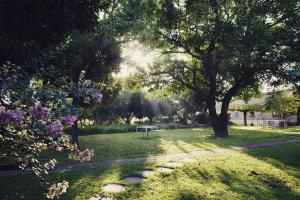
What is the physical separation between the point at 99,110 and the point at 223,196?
4283 cm

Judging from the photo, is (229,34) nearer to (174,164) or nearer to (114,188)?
(174,164)

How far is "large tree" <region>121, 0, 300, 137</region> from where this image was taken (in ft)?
43.0

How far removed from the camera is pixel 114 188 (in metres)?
9.05

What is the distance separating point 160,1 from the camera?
2220cm

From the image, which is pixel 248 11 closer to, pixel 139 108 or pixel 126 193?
pixel 126 193

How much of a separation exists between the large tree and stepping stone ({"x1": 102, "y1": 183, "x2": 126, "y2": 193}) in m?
7.14

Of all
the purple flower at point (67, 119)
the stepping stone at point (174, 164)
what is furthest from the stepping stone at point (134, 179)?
the purple flower at point (67, 119)

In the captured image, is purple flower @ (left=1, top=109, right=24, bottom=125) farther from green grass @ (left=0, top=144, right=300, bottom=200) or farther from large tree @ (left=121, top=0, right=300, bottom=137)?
large tree @ (left=121, top=0, right=300, bottom=137)

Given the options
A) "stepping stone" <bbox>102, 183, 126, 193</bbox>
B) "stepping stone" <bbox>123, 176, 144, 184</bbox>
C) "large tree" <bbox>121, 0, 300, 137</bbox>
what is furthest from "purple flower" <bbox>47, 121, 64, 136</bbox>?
"large tree" <bbox>121, 0, 300, 137</bbox>

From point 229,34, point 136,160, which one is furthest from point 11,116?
point 229,34

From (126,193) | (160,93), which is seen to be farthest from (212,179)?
(160,93)

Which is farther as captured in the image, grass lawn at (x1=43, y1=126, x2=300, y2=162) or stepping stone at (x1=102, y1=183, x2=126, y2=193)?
grass lawn at (x1=43, y1=126, x2=300, y2=162)

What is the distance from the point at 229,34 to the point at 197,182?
22.6ft

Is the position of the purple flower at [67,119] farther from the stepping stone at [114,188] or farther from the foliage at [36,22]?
the stepping stone at [114,188]
